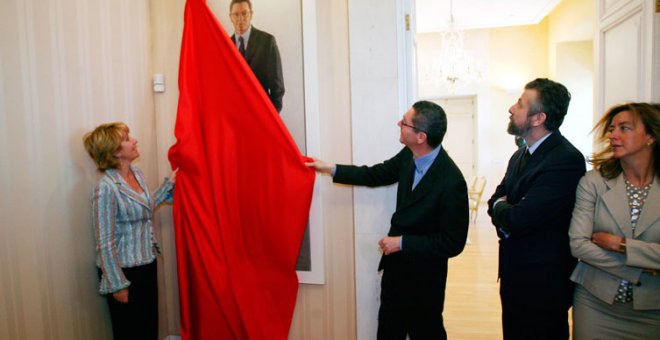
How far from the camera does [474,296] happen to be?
3.69 meters

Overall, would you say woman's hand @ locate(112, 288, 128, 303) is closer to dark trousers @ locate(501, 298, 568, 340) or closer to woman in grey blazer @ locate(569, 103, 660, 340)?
dark trousers @ locate(501, 298, 568, 340)

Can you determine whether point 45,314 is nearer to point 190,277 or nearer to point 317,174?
point 190,277

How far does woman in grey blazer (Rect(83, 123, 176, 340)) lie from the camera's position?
1.90 meters

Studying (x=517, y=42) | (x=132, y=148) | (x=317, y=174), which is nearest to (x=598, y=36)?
(x=317, y=174)

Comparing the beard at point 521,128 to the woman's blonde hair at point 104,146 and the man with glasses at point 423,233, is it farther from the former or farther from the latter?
the woman's blonde hair at point 104,146

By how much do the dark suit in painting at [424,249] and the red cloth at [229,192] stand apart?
544 millimetres

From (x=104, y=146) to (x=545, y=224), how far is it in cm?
215

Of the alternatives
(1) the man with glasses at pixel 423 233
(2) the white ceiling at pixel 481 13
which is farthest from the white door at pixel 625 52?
(2) the white ceiling at pixel 481 13

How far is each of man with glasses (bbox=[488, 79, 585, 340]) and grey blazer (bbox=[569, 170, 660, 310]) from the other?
0.07m

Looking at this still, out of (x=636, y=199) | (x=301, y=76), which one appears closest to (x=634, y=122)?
(x=636, y=199)

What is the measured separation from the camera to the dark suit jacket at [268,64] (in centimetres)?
229

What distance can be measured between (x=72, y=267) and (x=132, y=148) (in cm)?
69

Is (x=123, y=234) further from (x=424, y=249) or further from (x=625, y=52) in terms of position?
(x=625, y=52)

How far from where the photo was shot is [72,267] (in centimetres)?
199
